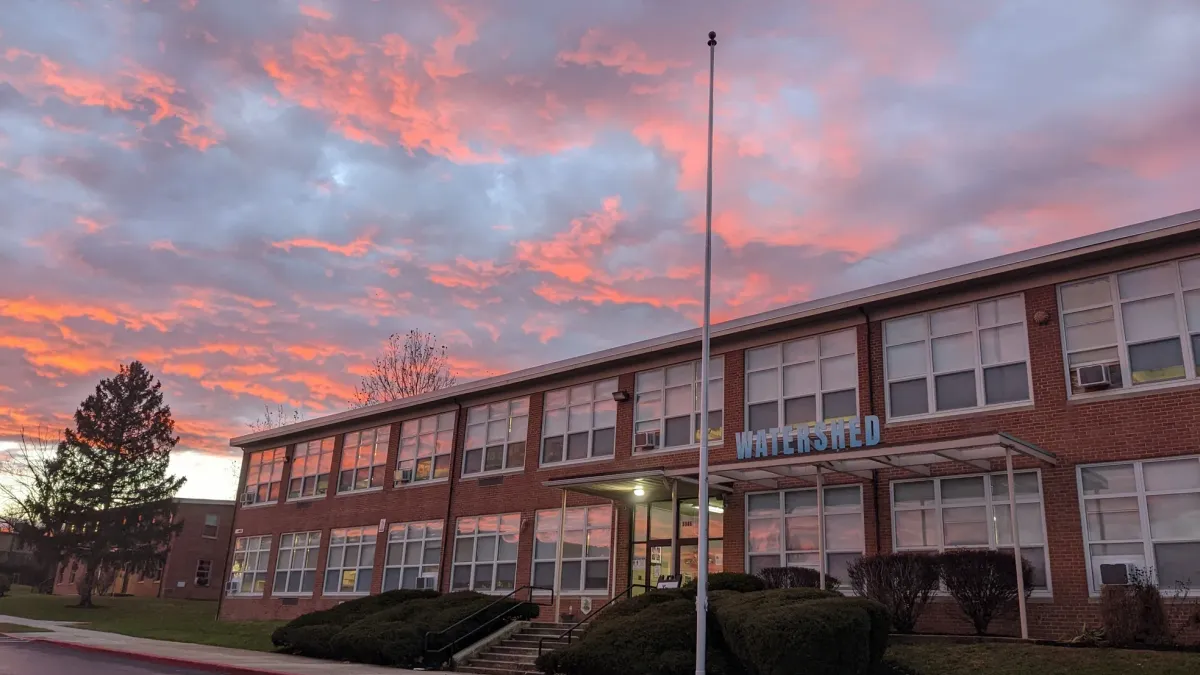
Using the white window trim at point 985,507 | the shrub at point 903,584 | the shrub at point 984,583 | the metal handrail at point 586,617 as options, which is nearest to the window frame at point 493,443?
the metal handrail at point 586,617

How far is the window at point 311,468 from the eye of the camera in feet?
115

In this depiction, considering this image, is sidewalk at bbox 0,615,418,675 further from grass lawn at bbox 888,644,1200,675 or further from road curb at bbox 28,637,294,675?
grass lawn at bbox 888,644,1200,675

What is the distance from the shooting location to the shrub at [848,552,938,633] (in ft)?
54.3

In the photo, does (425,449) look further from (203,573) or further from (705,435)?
(203,573)

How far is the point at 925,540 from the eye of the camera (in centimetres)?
1825

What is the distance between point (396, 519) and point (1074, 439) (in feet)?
69.2

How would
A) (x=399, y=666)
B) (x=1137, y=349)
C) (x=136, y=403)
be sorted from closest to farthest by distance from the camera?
1. (x=1137, y=349)
2. (x=399, y=666)
3. (x=136, y=403)

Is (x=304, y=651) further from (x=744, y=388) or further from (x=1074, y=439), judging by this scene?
(x=1074, y=439)

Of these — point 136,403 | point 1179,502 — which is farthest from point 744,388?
point 136,403

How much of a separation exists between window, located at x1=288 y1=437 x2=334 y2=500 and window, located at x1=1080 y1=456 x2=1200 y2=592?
26.4m

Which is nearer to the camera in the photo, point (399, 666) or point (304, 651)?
point (399, 666)

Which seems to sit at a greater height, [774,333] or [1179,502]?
[774,333]

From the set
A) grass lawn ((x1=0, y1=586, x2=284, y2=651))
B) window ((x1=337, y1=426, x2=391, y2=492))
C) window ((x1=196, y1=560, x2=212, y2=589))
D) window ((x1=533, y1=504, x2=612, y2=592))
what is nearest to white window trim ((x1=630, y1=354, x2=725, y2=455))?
window ((x1=533, y1=504, x2=612, y2=592))

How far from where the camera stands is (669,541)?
23.0 m
